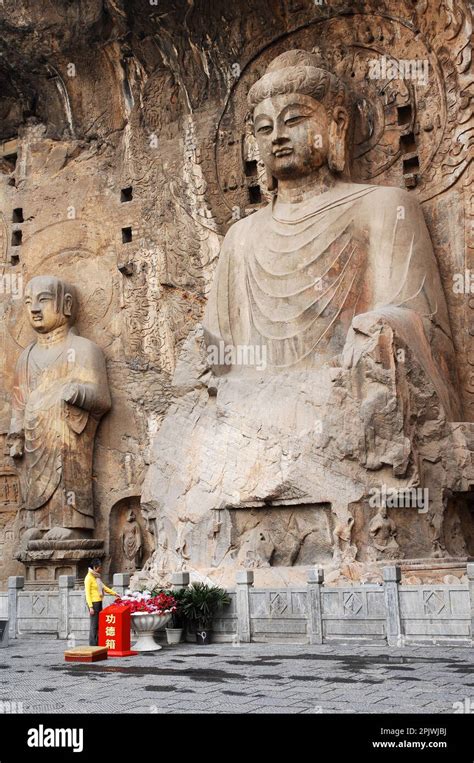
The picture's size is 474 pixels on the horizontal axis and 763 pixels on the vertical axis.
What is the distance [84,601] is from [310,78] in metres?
6.17

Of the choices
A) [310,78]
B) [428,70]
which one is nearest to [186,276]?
[310,78]

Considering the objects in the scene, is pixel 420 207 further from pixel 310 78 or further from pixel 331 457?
pixel 331 457

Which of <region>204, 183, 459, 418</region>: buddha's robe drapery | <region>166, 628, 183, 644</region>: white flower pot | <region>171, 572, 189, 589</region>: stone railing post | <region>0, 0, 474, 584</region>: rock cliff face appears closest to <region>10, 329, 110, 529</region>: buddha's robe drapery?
<region>0, 0, 474, 584</region>: rock cliff face

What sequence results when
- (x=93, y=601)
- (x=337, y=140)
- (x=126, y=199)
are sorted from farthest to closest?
1. (x=126, y=199)
2. (x=337, y=140)
3. (x=93, y=601)

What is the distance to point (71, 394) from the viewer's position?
12148 mm

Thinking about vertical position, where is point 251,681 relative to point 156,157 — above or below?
below

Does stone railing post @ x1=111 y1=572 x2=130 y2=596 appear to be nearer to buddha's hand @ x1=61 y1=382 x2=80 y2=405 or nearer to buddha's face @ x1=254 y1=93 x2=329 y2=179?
buddha's hand @ x1=61 y1=382 x2=80 y2=405

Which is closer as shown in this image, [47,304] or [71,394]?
[71,394]

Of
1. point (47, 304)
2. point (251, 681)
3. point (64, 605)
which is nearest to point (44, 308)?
point (47, 304)

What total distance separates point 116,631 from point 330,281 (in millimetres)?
4701

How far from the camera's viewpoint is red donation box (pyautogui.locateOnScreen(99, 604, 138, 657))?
7418mm

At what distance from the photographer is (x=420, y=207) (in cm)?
1084

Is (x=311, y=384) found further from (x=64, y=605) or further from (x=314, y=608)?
(x=64, y=605)

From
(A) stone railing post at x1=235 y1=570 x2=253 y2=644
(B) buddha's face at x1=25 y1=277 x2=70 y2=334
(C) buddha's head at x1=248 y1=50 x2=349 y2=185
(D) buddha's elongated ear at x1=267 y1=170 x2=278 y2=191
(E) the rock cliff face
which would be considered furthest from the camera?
(B) buddha's face at x1=25 y1=277 x2=70 y2=334
